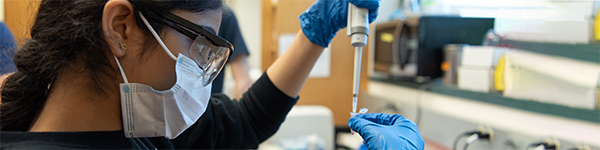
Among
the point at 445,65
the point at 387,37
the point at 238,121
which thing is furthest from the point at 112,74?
the point at 387,37

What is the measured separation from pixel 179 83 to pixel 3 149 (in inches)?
11.0

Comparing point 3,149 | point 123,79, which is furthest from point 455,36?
point 3,149

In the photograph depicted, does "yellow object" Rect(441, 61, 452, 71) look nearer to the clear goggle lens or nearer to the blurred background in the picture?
the blurred background

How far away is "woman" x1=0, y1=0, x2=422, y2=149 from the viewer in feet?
A: 1.77

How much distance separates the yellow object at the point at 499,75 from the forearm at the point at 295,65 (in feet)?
3.44

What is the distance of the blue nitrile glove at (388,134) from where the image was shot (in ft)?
1.94

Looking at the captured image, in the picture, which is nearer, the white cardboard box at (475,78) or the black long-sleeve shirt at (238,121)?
the black long-sleeve shirt at (238,121)

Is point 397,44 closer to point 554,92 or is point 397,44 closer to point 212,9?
point 554,92

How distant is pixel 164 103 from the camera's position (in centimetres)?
64

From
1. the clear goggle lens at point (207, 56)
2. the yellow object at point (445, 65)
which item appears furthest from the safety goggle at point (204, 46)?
the yellow object at point (445, 65)

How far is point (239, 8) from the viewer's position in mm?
3607

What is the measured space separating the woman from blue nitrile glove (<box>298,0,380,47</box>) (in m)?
0.09

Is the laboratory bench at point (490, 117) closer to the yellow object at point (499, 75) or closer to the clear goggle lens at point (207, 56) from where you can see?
the yellow object at point (499, 75)

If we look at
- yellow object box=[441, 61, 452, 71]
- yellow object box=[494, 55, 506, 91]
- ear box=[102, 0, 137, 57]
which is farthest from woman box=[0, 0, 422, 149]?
yellow object box=[441, 61, 452, 71]
